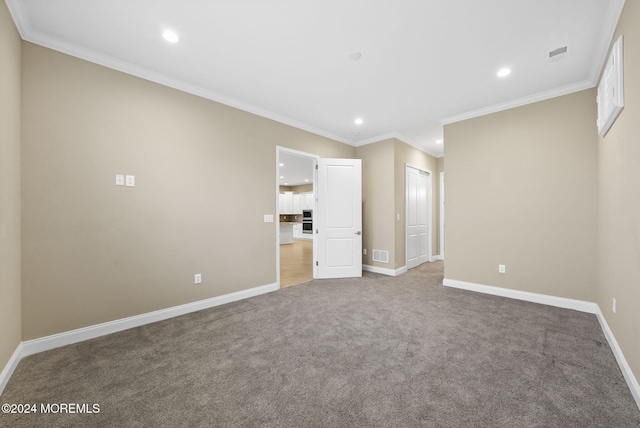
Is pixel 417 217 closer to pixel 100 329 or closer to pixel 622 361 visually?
pixel 622 361

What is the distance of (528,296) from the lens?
352 cm

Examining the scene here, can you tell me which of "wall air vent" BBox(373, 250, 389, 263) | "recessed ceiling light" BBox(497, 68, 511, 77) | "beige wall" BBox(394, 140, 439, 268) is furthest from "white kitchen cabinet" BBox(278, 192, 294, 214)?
"recessed ceiling light" BBox(497, 68, 511, 77)

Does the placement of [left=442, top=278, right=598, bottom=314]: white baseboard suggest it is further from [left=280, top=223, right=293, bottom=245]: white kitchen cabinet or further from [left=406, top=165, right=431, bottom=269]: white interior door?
[left=280, top=223, right=293, bottom=245]: white kitchen cabinet

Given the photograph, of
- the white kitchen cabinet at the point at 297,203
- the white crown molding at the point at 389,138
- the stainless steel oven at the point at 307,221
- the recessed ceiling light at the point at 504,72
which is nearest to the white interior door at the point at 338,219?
the white crown molding at the point at 389,138

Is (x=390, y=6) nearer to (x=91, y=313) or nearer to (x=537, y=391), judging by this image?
(x=537, y=391)

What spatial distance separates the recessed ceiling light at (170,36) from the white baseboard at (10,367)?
2925 mm

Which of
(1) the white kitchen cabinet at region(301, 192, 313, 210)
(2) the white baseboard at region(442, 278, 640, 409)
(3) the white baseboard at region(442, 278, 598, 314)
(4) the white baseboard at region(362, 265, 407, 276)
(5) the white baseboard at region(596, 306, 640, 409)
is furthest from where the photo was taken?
(1) the white kitchen cabinet at region(301, 192, 313, 210)

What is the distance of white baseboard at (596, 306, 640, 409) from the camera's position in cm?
164

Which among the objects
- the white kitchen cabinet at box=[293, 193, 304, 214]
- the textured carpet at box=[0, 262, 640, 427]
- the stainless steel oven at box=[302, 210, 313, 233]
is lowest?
the textured carpet at box=[0, 262, 640, 427]

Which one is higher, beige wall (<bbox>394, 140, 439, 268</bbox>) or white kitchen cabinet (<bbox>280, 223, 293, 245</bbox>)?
beige wall (<bbox>394, 140, 439, 268</bbox>)

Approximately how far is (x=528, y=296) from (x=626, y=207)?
6.59 feet

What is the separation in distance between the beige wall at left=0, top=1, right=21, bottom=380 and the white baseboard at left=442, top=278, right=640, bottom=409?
4344 mm

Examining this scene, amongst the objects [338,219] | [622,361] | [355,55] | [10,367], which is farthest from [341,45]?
[10,367]

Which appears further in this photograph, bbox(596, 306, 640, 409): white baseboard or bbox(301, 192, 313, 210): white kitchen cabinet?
bbox(301, 192, 313, 210): white kitchen cabinet
